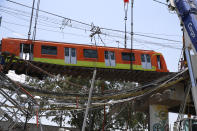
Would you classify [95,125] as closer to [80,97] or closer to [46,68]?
[46,68]

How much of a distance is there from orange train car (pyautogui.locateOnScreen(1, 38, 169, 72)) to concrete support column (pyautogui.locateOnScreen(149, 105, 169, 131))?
6.12 metres

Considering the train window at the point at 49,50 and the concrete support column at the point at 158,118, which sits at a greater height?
the train window at the point at 49,50

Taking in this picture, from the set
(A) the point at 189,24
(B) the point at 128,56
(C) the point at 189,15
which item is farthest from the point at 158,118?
(C) the point at 189,15

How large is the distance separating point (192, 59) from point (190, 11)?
3158mm

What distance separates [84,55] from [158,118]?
10221mm

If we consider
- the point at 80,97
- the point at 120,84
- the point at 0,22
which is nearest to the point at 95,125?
the point at 120,84

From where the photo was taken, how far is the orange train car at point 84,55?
97.4 ft

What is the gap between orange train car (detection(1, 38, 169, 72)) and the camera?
2969 centimetres

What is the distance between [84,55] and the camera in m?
31.7

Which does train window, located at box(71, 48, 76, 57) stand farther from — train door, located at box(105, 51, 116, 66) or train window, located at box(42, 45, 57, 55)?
train door, located at box(105, 51, 116, 66)

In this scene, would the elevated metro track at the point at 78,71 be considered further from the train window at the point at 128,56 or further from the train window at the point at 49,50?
the train window at the point at 128,56

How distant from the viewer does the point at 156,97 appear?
88.5ft

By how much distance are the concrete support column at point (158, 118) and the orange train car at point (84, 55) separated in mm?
6123

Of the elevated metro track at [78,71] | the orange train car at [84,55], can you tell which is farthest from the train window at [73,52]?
the elevated metro track at [78,71]
